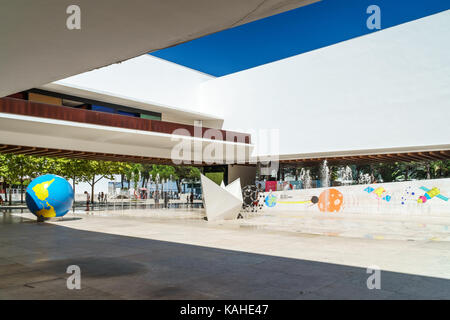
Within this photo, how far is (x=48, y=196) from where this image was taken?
55.3 ft

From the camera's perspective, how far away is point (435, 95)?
25641 millimetres

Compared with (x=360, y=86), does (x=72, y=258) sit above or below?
below

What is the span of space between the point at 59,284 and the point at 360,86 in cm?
2784

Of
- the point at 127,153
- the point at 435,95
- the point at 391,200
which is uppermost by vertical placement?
the point at 435,95

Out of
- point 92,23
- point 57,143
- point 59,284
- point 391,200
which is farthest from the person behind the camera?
point 391,200

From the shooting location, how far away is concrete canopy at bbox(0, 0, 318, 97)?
4.08 meters

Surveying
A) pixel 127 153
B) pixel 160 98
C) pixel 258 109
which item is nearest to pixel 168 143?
pixel 127 153

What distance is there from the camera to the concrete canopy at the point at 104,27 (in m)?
4.08

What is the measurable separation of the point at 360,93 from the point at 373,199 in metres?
8.61
